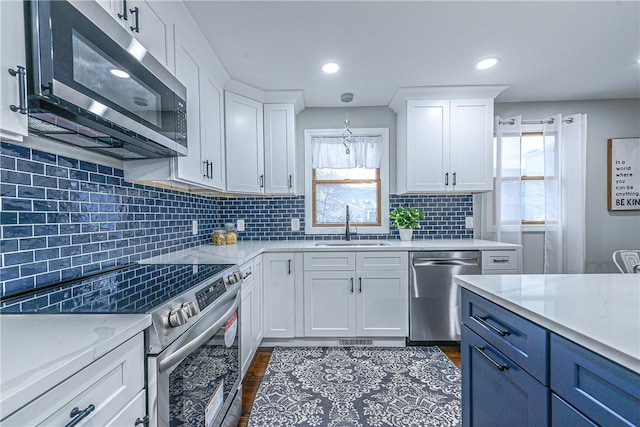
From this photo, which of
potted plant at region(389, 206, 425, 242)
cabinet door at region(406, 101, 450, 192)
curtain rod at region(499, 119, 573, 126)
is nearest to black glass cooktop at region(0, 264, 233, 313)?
potted plant at region(389, 206, 425, 242)

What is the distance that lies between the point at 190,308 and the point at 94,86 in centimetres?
82

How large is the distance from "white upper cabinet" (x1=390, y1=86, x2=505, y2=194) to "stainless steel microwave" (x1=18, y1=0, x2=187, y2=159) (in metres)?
2.12

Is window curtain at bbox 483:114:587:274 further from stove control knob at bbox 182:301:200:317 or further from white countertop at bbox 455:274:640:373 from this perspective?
stove control knob at bbox 182:301:200:317

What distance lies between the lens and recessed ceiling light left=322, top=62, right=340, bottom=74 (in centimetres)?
223

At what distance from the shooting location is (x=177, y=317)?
903 mm

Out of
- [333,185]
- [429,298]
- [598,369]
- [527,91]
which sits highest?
[527,91]

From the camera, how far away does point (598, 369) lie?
2.13 feet

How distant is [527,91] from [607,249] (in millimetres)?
1894

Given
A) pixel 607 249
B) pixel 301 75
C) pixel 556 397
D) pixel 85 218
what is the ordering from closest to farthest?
pixel 556 397
pixel 85 218
pixel 301 75
pixel 607 249

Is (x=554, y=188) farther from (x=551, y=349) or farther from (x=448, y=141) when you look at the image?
(x=551, y=349)

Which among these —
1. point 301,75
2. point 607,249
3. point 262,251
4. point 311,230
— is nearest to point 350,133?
point 301,75

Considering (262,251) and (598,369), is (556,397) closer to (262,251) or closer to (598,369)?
(598,369)

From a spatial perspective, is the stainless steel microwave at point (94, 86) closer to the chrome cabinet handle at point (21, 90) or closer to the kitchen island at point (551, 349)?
the chrome cabinet handle at point (21, 90)

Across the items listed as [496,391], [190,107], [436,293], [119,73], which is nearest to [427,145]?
[436,293]
